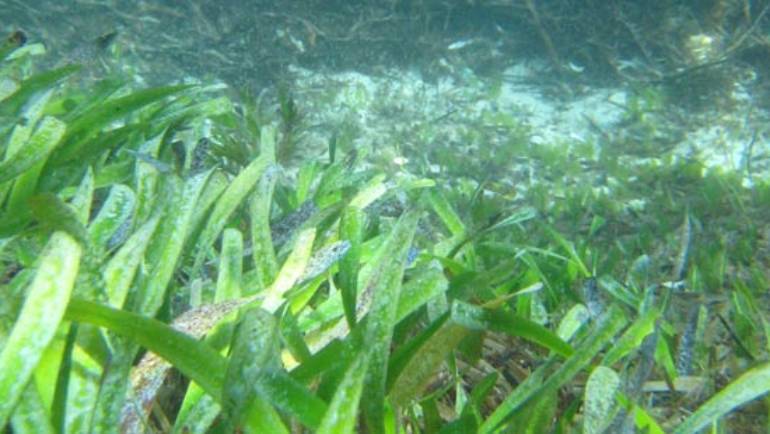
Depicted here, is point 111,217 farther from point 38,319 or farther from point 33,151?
point 38,319

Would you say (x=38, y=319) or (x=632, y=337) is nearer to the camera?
(x=38, y=319)

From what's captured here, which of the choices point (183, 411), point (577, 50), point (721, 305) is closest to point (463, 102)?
point (577, 50)

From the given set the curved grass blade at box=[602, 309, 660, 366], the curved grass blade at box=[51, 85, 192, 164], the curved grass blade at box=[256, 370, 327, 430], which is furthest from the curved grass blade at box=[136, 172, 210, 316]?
the curved grass blade at box=[602, 309, 660, 366]

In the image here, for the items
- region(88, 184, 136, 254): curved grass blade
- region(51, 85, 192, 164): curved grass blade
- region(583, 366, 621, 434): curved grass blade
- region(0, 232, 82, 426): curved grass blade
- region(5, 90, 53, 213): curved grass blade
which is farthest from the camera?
region(51, 85, 192, 164): curved grass blade

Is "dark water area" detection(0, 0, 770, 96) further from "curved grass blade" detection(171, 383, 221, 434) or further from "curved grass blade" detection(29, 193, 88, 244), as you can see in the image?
"curved grass blade" detection(171, 383, 221, 434)

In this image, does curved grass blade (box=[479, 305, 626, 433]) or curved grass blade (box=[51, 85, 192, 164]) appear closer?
curved grass blade (box=[479, 305, 626, 433])

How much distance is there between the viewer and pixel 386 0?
8531 mm

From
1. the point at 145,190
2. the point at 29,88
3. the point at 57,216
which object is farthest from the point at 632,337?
the point at 29,88

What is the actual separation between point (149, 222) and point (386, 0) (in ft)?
25.6

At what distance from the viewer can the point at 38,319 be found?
97 cm

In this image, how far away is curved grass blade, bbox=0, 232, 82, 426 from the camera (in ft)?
3.04

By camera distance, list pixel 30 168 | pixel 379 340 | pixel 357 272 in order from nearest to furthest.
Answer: pixel 379 340 < pixel 357 272 < pixel 30 168

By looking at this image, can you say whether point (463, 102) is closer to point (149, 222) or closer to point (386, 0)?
point (386, 0)

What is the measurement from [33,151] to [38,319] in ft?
3.51
